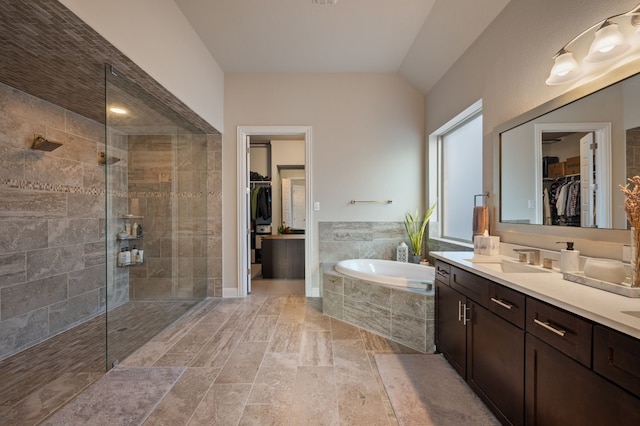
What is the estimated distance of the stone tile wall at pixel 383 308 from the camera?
234 cm

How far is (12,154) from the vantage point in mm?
2318

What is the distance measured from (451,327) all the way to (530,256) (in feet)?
2.30

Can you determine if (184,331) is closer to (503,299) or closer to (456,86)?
(503,299)

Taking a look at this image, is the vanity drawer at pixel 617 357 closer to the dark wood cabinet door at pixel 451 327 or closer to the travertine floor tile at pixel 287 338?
the dark wood cabinet door at pixel 451 327

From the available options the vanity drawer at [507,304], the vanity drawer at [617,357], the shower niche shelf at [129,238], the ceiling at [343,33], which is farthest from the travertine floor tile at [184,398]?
the ceiling at [343,33]

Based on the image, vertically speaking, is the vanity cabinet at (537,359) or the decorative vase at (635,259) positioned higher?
the decorative vase at (635,259)

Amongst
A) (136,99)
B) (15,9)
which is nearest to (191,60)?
(136,99)

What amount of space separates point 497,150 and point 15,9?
3.12m

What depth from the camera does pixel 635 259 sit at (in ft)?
3.84

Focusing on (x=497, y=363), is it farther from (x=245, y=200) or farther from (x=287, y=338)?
(x=245, y=200)

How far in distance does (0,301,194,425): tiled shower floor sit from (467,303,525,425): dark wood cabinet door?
248 centimetres

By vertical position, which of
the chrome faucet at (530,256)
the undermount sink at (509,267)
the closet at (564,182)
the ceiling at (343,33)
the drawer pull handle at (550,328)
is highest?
the ceiling at (343,33)

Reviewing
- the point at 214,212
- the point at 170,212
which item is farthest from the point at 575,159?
the point at 214,212

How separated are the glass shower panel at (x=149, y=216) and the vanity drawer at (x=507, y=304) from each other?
8.42 feet
